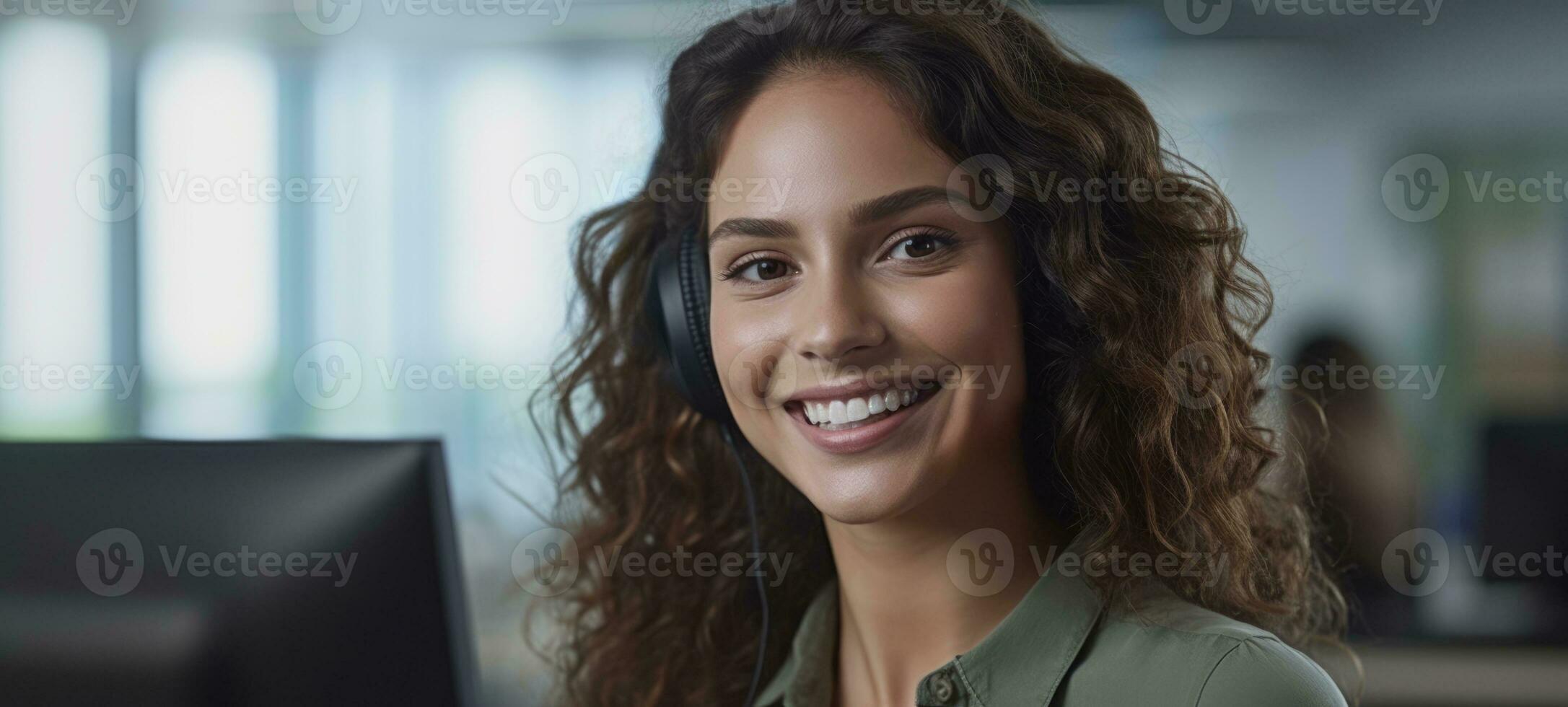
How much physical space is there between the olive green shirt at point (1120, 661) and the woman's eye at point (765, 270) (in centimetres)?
36

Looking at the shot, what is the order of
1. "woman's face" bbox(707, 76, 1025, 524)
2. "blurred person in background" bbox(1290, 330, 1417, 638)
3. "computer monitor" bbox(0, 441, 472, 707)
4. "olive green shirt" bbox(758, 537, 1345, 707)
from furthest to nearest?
"blurred person in background" bbox(1290, 330, 1417, 638), "woman's face" bbox(707, 76, 1025, 524), "olive green shirt" bbox(758, 537, 1345, 707), "computer monitor" bbox(0, 441, 472, 707)

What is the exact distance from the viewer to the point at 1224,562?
1.12 m

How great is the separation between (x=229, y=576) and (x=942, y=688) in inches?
23.6

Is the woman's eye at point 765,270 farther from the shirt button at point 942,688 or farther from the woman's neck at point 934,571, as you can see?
the shirt button at point 942,688

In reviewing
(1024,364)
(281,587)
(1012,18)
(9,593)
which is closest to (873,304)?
(1024,364)

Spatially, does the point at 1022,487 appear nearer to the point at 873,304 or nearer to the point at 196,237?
the point at 873,304

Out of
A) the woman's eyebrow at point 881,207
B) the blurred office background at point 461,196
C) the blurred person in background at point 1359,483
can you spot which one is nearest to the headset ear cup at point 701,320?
the woman's eyebrow at point 881,207

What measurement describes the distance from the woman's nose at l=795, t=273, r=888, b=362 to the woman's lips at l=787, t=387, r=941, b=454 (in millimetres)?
64

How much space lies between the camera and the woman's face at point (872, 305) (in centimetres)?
103

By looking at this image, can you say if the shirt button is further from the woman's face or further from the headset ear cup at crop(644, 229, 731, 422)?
the headset ear cup at crop(644, 229, 731, 422)

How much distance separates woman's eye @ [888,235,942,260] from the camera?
1.05 meters

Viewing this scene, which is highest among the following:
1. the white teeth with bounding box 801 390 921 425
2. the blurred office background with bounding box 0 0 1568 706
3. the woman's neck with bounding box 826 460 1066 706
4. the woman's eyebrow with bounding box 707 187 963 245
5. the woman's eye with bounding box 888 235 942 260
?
the blurred office background with bounding box 0 0 1568 706

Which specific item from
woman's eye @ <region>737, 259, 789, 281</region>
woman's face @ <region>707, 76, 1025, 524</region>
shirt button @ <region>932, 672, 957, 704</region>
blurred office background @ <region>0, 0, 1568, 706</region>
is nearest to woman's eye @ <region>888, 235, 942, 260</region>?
woman's face @ <region>707, 76, 1025, 524</region>

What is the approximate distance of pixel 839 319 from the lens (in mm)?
1016
